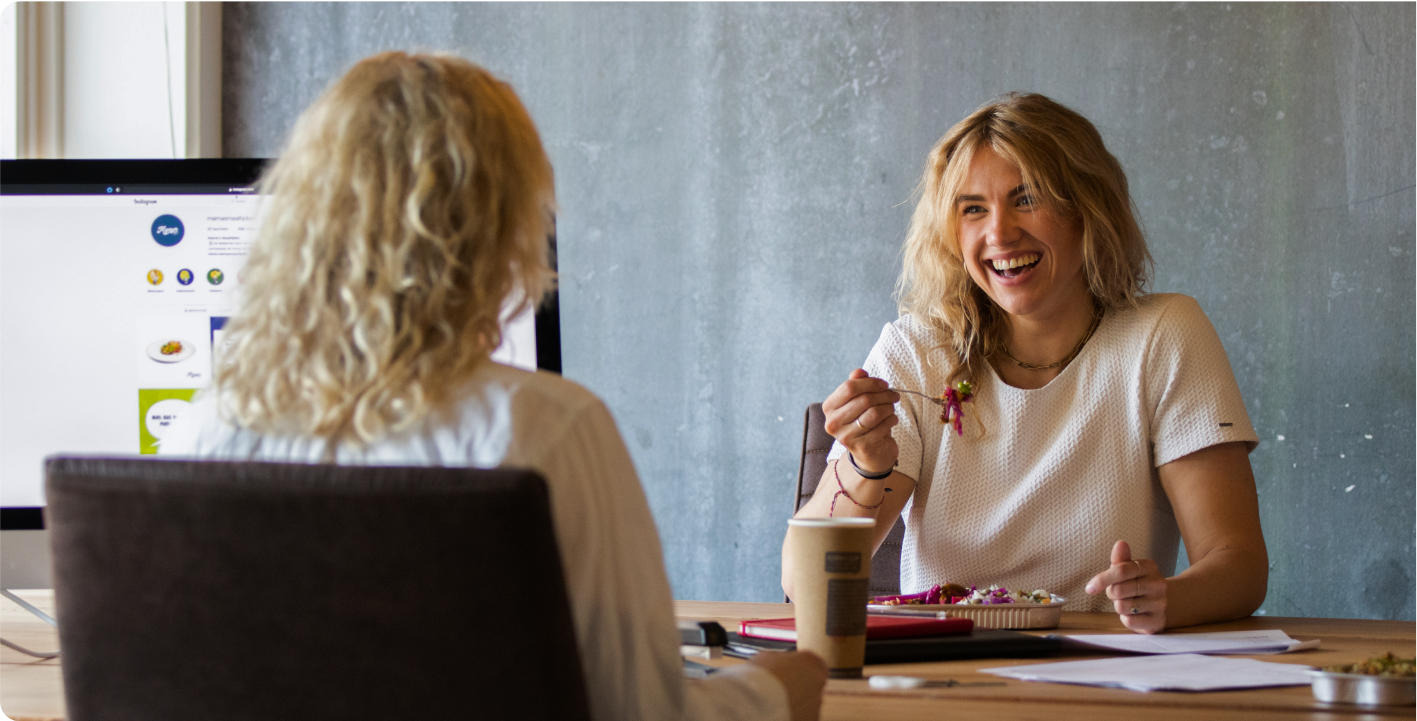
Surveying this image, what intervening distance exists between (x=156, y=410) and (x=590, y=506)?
2.96 ft

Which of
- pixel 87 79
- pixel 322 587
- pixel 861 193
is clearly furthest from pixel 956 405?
pixel 87 79

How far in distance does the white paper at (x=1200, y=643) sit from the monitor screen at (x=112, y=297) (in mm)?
677

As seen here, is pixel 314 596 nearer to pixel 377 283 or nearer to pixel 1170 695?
pixel 377 283

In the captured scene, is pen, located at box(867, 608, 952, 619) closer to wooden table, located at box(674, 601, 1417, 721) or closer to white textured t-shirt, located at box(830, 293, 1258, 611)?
wooden table, located at box(674, 601, 1417, 721)

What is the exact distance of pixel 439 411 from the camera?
675mm

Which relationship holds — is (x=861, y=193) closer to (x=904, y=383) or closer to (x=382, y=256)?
(x=904, y=383)

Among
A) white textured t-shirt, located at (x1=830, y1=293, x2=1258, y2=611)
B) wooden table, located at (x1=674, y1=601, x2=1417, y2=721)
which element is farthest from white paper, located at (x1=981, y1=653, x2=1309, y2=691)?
white textured t-shirt, located at (x1=830, y1=293, x2=1258, y2=611)

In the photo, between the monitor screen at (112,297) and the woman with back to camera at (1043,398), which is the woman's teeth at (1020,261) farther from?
the monitor screen at (112,297)

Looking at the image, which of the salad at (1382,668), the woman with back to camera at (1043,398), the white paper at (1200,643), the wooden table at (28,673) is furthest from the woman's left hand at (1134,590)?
the wooden table at (28,673)

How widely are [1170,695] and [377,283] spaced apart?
670 mm

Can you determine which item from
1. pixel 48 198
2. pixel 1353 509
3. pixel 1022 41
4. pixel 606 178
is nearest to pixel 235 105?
pixel 606 178

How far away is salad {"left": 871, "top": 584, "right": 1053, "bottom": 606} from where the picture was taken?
1.26m

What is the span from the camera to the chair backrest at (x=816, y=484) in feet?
6.02

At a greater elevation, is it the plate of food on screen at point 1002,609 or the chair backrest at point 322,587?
the chair backrest at point 322,587
